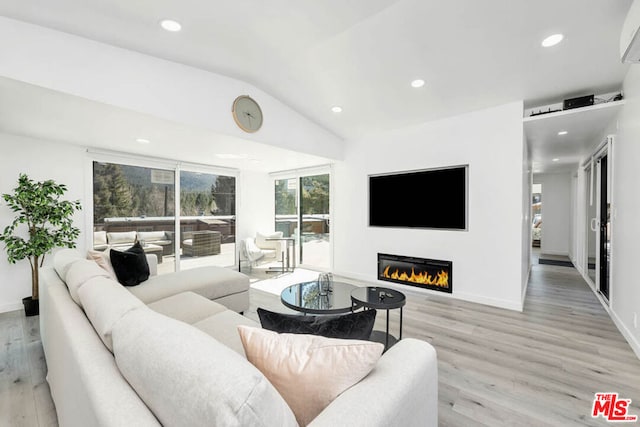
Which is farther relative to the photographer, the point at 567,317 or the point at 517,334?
the point at 567,317

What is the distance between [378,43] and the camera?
8.25 ft

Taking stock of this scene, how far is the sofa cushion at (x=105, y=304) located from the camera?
1077 mm

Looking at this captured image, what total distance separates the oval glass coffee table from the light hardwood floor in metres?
0.63

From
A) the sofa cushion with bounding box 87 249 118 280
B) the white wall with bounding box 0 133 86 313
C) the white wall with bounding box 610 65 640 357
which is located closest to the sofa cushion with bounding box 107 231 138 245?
the white wall with bounding box 0 133 86 313

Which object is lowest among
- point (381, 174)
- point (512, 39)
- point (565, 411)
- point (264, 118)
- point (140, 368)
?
point (565, 411)

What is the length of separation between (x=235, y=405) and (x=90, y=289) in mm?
1383

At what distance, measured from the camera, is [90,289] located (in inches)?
57.9

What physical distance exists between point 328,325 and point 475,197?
10.8 ft

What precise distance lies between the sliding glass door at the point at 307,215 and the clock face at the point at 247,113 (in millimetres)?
2260

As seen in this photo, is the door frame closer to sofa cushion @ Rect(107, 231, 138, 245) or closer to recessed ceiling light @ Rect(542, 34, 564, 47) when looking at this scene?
recessed ceiling light @ Rect(542, 34, 564, 47)

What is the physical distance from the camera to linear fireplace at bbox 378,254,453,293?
3.91m

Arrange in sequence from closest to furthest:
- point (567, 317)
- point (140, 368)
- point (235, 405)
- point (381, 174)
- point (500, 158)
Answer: point (235, 405), point (140, 368), point (567, 317), point (500, 158), point (381, 174)

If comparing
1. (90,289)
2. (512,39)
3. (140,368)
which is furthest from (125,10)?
(512,39)

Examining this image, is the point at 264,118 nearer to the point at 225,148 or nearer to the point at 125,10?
the point at 225,148
